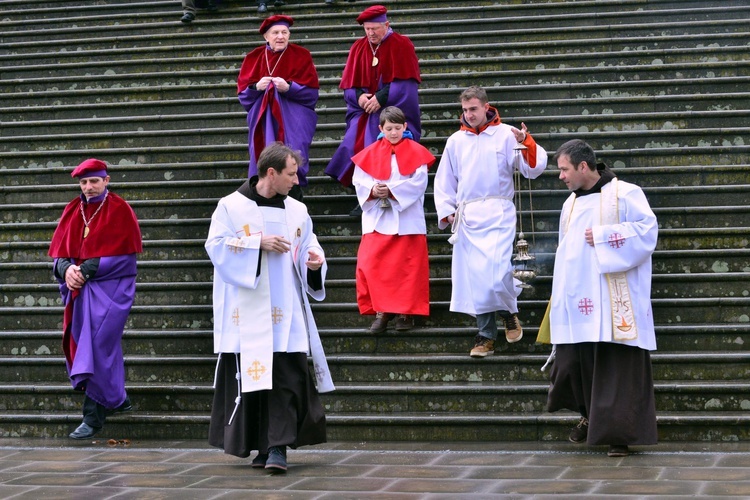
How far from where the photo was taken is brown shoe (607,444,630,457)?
7.90 metres

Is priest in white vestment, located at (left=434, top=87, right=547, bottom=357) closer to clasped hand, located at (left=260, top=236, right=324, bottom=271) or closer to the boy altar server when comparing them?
the boy altar server

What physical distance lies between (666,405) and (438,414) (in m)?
1.54

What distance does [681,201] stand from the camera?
10.6 m

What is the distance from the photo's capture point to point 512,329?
9.52 m

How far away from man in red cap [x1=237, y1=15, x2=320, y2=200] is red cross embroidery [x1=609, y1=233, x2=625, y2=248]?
365 centimetres

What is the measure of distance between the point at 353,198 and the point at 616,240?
12.0 ft

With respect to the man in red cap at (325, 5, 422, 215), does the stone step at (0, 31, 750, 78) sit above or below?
above

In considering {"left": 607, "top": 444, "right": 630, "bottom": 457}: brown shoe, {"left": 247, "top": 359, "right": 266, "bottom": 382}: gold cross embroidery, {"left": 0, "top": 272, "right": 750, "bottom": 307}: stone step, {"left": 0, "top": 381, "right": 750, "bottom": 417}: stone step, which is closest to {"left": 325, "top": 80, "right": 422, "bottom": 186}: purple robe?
{"left": 0, "top": 272, "right": 750, "bottom": 307}: stone step

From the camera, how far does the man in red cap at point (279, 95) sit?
36.5 ft

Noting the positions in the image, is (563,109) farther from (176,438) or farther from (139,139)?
(176,438)

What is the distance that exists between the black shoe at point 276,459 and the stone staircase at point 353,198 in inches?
48.7

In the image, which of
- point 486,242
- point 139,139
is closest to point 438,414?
point 486,242

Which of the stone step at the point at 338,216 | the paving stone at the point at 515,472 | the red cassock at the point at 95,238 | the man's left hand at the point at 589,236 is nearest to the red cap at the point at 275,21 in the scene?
the stone step at the point at 338,216

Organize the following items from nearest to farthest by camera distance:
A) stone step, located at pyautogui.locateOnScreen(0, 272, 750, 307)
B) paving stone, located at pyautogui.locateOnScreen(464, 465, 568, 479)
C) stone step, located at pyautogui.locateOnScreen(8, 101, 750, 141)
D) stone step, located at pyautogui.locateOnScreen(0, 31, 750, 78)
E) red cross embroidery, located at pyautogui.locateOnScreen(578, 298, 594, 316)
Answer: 1. paving stone, located at pyautogui.locateOnScreen(464, 465, 568, 479)
2. red cross embroidery, located at pyautogui.locateOnScreen(578, 298, 594, 316)
3. stone step, located at pyautogui.locateOnScreen(0, 272, 750, 307)
4. stone step, located at pyautogui.locateOnScreen(8, 101, 750, 141)
5. stone step, located at pyautogui.locateOnScreen(0, 31, 750, 78)
